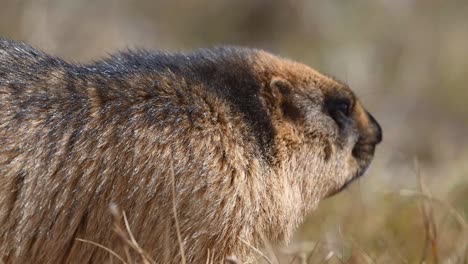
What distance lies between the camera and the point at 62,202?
526 centimetres

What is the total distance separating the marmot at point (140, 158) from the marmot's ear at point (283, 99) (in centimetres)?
7

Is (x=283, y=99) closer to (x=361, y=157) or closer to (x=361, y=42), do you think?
(x=361, y=157)

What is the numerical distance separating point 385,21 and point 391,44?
63 centimetres

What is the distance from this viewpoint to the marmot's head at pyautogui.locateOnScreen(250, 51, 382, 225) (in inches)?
241

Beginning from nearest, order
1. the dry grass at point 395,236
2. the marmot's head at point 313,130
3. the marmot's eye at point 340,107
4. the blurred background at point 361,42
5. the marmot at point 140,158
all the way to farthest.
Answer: the marmot at point 140,158 < the marmot's head at point 313,130 < the marmot's eye at point 340,107 < the dry grass at point 395,236 < the blurred background at point 361,42

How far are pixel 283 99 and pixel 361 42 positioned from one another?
9.66 meters

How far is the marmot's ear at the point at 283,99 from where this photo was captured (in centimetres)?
618

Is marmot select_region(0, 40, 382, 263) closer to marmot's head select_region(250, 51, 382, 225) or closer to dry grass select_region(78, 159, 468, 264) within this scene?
marmot's head select_region(250, 51, 382, 225)

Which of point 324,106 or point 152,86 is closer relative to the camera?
point 152,86

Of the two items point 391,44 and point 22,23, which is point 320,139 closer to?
point 22,23

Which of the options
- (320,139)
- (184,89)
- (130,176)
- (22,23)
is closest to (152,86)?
(184,89)

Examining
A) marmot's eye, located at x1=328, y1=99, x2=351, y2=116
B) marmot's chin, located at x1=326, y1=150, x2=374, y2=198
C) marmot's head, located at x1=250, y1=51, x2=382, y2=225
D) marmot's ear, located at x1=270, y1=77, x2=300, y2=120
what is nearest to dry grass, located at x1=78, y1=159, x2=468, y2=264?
marmot's chin, located at x1=326, y1=150, x2=374, y2=198

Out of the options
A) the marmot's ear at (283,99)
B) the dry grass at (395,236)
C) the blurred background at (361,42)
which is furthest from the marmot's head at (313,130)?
the blurred background at (361,42)

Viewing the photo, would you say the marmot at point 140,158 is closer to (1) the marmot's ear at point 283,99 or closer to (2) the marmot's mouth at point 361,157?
(1) the marmot's ear at point 283,99
